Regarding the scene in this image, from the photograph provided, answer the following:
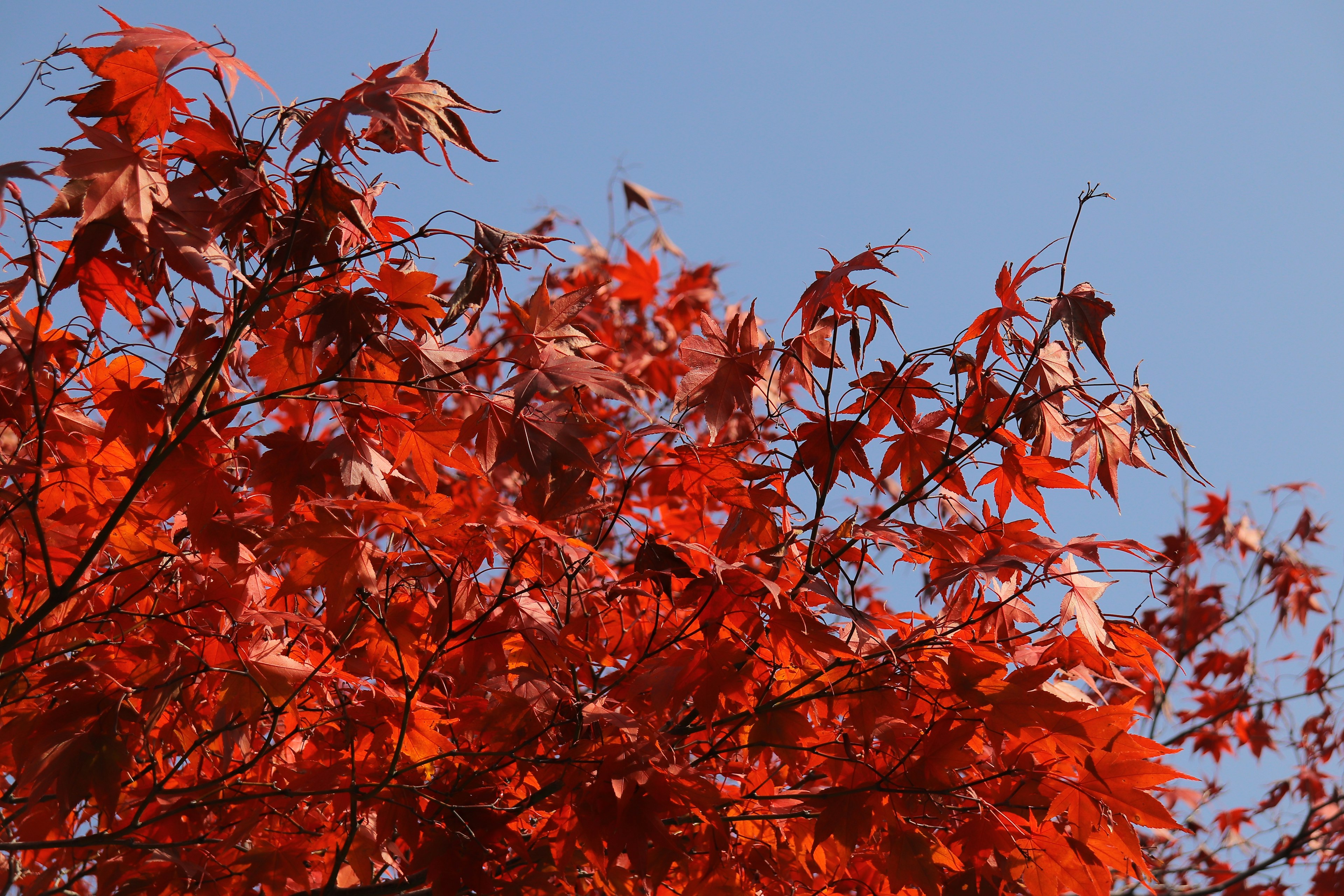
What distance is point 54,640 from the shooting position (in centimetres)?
220

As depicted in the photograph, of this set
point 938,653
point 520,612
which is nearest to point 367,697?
point 520,612

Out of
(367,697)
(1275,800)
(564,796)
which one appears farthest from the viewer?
(1275,800)

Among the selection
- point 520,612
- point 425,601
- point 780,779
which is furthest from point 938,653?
point 425,601

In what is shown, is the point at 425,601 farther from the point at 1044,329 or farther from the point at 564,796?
the point at 1044,329

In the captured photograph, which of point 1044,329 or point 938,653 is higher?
point 1044,329

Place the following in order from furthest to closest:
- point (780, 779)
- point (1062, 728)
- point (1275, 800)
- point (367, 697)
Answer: point (1275, 800)
point (780, 779)
point (367, 697)
point (1062, 728)

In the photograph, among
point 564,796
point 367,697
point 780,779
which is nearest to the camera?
point 564,796

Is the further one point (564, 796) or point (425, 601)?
point (425, 601)

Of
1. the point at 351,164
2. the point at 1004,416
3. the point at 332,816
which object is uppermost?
the point at 351,164

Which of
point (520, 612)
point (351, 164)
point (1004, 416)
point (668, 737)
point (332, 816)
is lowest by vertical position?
point (332, 816)

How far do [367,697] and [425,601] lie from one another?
0.25 meters

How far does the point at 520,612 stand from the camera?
1959mm

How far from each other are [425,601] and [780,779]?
1024 millimetres

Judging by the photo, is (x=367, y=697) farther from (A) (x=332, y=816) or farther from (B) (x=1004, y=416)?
(B) (x=1004, y=416)
